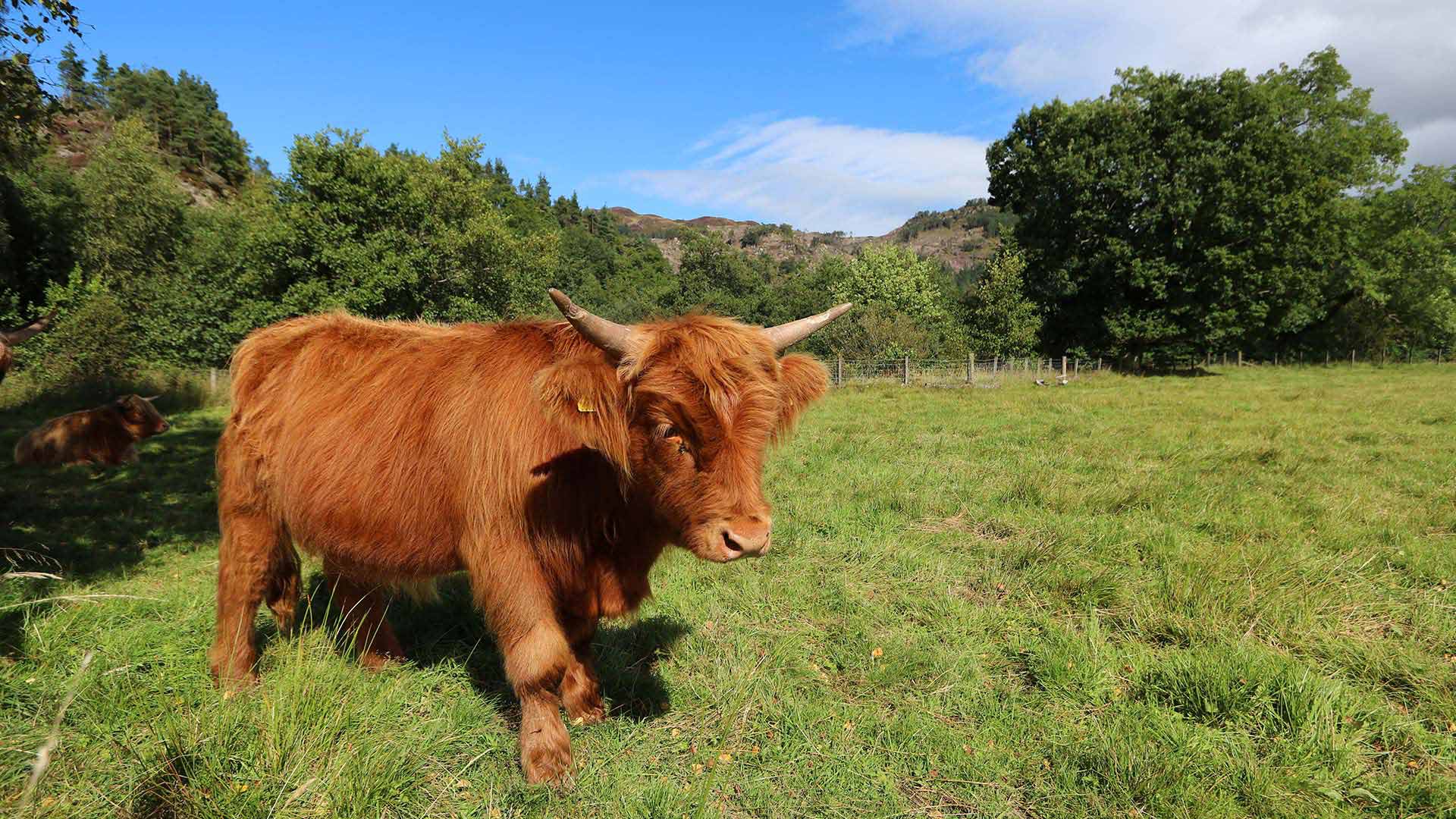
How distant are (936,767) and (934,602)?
1665 millimetres

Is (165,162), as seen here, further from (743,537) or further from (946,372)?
(743,537)

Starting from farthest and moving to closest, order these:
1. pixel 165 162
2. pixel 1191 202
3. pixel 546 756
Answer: pixel 165 162, pixel 1191 202, pixel 546 756

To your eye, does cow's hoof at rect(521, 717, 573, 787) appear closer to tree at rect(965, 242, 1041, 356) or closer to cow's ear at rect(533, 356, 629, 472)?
cow's ear at rect(533, 356, 629, 472)

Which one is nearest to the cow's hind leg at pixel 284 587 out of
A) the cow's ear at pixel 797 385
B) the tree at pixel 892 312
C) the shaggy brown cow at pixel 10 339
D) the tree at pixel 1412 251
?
the shaggy brown cow at pixel 10 339

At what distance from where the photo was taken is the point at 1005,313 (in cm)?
3622

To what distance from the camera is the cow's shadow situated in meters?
3.59

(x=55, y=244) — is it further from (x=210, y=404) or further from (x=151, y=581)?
(x=151, y=581)

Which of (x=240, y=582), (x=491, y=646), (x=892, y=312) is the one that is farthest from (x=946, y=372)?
(x=240, y=582)

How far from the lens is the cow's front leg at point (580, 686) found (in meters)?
3.28

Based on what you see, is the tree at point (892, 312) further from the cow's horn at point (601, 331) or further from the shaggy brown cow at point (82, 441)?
the cow's horn at point (601, 331)

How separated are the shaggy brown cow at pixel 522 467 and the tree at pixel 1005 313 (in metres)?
36.7

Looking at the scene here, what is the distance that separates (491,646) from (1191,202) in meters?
39.5

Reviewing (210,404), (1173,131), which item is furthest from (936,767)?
(1173,131)

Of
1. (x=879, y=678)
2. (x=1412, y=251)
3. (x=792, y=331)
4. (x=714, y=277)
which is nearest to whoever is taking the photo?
(x=792, y=331)
